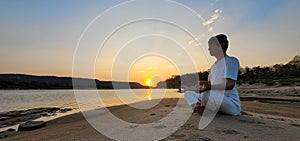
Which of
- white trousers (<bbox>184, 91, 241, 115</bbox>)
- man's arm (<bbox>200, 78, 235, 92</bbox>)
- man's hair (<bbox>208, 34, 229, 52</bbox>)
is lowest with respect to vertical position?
white trousers (<bbox>184, 91, 241, 115</bbox>)

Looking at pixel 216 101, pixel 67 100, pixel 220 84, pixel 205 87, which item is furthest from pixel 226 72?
pixel 67 100

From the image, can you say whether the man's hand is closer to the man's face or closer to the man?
the man

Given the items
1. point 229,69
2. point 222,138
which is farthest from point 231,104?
point 222,138

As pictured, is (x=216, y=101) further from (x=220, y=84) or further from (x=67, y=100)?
(x=67, y=100)

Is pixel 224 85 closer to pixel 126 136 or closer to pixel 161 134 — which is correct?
pixel 161 134

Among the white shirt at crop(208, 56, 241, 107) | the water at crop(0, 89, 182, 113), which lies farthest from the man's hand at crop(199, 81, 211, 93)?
the water at crop(0, 89, 182, 113)

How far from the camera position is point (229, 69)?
4488 mm

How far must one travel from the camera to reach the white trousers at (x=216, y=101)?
4.69 metres

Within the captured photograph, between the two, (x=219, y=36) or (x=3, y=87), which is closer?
(x=219, y=36)

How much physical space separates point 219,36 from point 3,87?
111746 millimetres

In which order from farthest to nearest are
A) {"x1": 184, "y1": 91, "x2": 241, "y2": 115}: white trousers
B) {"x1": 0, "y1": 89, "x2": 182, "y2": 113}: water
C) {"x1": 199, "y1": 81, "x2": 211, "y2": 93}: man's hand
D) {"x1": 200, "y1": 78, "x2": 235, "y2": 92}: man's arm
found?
{"x1": 0, "y1": 89, "x2": 182, "y2": 113}: water → {"x1": 199, "y1": 81, "x2": 211, "y2": 93}: man's hand → {"x1": 184, "y1": 91, "x2": 241, "y2": 115}: white trousers → {"x1": 200, "y1": 78, "x2": 235, "y2": 92}: man's arm

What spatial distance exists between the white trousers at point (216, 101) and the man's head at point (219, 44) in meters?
0.92

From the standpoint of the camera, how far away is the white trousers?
185 inches

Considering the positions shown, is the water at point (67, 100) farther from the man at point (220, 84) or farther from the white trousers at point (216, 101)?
the man at point (220, 84)
